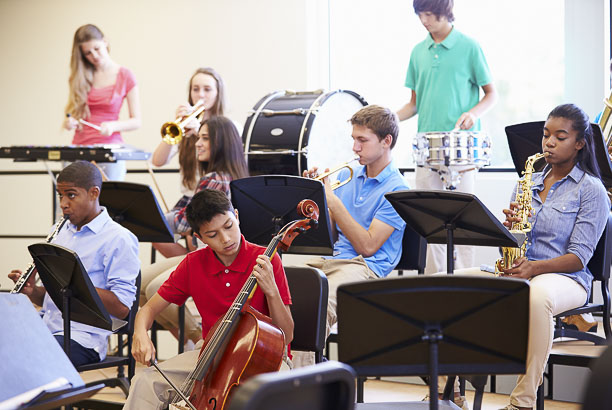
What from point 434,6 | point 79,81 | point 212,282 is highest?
point 434,6

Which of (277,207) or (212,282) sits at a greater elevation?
(277,207)

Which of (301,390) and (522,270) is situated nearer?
(301,390)

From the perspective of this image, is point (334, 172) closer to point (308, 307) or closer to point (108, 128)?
point (308, 307)

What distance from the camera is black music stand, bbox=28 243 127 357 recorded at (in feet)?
8.75

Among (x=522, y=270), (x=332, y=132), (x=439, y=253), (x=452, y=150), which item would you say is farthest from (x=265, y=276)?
(x=332, y=132)

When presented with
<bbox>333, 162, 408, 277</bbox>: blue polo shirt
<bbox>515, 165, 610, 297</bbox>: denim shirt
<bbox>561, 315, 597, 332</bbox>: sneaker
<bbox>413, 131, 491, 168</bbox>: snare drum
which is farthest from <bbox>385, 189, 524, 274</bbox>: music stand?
<bbox>561, 315, 597, 332</bbox>: sneaker

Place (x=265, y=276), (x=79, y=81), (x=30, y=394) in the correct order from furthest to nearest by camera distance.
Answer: (x=79, y=81) < (x=265, y=276) < (x=30, y=394)

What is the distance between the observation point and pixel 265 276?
2441mm

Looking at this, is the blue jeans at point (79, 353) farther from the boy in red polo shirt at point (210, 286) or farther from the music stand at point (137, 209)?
the music stand at point (137, 209)

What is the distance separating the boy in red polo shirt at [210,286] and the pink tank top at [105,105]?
8.67 ft

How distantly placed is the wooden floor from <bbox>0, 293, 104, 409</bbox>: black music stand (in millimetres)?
2278

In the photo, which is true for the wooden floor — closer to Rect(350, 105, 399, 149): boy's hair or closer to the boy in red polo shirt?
Rect(350, 105, 399, 149): boy's hair

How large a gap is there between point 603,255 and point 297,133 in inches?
70.7

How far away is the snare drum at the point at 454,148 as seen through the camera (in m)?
3.77
